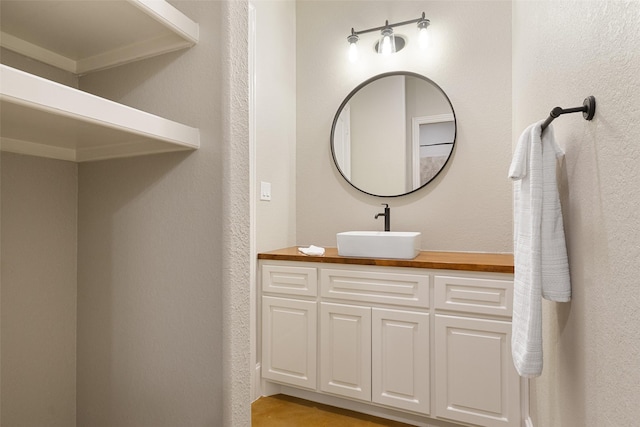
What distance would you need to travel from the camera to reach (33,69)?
0.93 meters

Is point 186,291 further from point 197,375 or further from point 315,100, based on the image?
point 315,100

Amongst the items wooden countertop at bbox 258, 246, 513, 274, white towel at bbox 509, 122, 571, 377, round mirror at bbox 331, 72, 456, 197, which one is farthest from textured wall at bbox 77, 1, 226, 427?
round mirror at bbox 331, 72, 456, 197

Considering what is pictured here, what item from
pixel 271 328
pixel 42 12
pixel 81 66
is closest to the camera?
pixel 42 12

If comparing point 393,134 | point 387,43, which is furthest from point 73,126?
point 387,43

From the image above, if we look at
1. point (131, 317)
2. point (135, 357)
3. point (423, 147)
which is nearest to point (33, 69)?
point (131, 317)

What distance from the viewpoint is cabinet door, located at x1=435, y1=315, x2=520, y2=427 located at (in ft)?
5.26

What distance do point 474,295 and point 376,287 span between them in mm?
498

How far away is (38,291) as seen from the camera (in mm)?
960

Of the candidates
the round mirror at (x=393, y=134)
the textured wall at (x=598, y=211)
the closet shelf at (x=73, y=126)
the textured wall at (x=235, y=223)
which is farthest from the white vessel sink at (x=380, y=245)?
the closet shelf at (x=73, y=126)

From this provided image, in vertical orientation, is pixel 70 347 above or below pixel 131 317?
below

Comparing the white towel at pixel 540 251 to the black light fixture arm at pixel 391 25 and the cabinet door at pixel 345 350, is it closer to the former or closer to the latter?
the cabinet door at pixel 345 350

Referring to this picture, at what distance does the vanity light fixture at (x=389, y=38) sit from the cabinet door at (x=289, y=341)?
70.2 inches

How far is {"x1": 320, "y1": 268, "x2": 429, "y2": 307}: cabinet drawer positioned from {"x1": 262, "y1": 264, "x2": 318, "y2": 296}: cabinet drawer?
0.06 meters

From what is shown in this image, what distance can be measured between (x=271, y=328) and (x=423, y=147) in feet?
5.14
